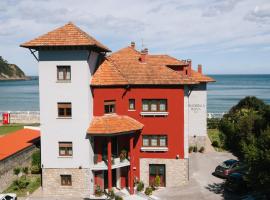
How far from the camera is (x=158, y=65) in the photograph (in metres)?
29.3

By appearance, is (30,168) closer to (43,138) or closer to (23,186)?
(23,186)

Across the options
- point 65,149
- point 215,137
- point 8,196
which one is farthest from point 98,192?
point 215,137

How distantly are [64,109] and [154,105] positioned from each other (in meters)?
7.38

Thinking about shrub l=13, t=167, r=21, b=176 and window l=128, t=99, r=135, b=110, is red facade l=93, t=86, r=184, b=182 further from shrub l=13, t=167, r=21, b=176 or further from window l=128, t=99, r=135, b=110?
shrub l=13, t=167, r=21, b=176

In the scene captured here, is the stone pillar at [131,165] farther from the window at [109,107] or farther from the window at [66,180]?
the window at [66,180]

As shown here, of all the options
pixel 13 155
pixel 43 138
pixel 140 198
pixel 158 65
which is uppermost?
pixel 158 65

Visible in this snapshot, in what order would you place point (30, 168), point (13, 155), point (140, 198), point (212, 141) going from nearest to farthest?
point (140, 198) < point (13, 155) < point (30, 168) < point (212, 141)

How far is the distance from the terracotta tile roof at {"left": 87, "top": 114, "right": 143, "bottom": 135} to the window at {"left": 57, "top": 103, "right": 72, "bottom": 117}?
2.00 meters

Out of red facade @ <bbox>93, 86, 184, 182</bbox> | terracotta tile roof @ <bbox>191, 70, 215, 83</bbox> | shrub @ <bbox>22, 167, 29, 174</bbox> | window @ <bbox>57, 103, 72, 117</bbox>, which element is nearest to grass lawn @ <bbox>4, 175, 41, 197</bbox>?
shrub @ <bbox>22, 167, 29, 174</bbox>

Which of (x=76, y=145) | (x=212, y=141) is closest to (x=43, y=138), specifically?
(x=76, y=145)

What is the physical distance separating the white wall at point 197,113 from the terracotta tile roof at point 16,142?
17575 millimetres

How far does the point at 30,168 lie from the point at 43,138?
7.19 metres

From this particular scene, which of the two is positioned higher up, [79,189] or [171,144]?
[171,144]

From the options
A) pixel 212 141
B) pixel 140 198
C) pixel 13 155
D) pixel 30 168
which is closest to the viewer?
pixel 140 198
